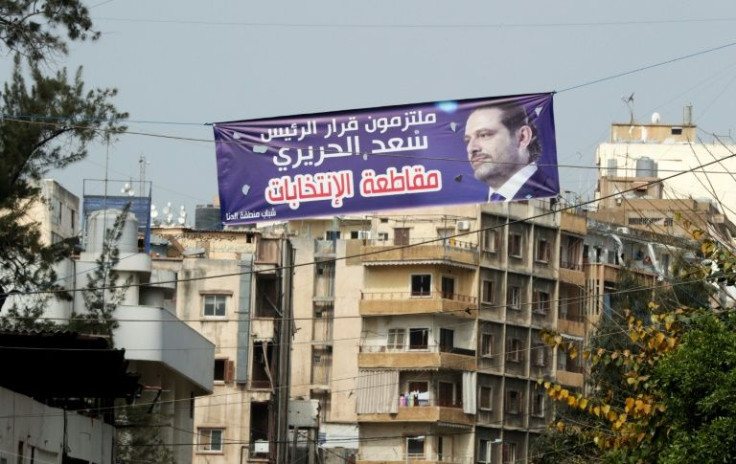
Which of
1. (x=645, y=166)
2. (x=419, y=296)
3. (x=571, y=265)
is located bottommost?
(x=419, y=296)

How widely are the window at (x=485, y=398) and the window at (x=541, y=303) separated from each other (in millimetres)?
4571

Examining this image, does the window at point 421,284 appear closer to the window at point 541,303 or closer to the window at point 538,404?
the window at point 541,303

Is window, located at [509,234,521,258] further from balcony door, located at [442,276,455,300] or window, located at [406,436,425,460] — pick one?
window, located at [406,436,425,460]

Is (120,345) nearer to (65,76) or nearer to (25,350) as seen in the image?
(65,76)

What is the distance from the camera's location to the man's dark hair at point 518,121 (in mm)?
27328

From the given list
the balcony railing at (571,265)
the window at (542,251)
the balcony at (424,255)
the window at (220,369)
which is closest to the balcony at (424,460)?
the balcony at (424,255)

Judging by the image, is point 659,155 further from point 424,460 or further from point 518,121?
point 518,121

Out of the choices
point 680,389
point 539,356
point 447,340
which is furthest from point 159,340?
point 539,356

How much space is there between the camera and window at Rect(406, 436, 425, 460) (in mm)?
83000

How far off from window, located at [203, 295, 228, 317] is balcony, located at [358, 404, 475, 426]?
887 centimetres

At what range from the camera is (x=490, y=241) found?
8694 centimetres

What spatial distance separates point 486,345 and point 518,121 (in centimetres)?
5892

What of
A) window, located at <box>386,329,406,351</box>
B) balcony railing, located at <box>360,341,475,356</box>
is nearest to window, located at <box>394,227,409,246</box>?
window, located at <box>386,329,406,351</box>

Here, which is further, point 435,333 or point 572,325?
point 572,325
